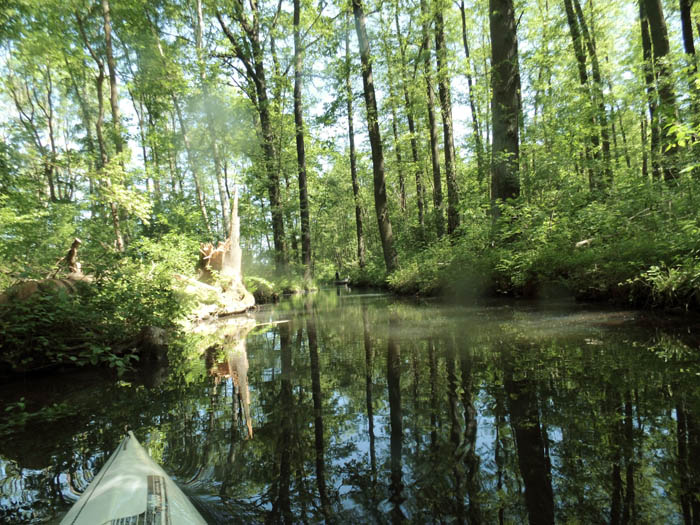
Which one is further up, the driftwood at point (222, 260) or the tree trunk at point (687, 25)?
the tree trunk at point (687, 25)

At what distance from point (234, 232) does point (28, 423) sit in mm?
11210

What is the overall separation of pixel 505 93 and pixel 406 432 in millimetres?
9829

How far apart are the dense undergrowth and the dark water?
144 cm

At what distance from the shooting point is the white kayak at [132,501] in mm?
1148

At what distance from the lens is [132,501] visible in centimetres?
124

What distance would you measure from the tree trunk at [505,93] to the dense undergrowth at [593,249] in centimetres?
104

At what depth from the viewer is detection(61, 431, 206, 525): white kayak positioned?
115 centimetres

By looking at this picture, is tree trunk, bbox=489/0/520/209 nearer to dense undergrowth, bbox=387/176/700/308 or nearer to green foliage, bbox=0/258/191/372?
dense undergrowth, bbox=387/176/700/308

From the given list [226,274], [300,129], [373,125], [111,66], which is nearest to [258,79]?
[300,129]

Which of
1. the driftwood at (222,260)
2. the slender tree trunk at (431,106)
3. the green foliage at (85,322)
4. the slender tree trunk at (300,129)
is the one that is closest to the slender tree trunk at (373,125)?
the slender tree trunk at (431,106)

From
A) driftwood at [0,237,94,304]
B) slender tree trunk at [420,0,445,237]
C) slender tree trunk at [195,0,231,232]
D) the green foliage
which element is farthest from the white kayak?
slender tree trunk at [195,0,231,232]

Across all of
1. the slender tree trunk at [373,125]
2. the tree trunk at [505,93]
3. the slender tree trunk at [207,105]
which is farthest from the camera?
the slender tree trunk at [207,105]

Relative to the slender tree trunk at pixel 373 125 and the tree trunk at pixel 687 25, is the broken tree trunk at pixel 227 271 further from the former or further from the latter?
the tree trunk at pixel 687 25

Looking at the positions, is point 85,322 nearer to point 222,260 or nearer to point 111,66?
point 222,260
